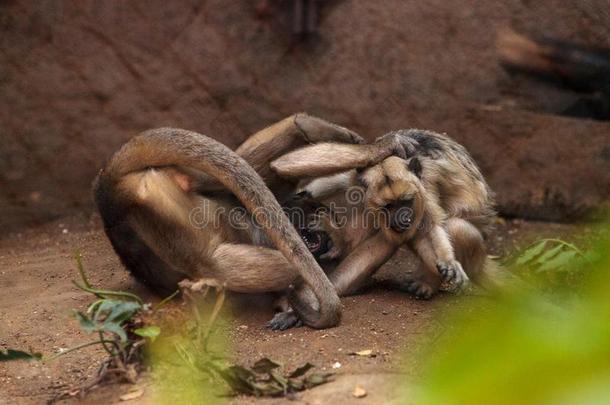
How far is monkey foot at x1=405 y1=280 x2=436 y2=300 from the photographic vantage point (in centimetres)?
607

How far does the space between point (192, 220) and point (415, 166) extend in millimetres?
1580

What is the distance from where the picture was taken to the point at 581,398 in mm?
992

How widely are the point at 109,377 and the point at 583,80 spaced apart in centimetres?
391

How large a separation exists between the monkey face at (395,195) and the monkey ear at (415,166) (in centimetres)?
1

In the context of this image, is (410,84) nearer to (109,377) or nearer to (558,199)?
(558,199)

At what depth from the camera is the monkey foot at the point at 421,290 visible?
6074mm

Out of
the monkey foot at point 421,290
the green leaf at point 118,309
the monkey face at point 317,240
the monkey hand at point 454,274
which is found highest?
the green leaf at point 118,309

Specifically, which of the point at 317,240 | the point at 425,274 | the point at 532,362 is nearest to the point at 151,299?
the point at 317,240

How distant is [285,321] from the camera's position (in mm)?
5465

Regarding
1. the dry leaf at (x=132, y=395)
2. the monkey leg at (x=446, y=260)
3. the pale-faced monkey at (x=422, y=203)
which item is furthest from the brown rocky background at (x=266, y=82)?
the dry leaf at (x=132, y=395)

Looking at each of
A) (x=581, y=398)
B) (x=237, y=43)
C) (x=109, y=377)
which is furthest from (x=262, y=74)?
(x=581, y=398)

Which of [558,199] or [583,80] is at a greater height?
[583,80]

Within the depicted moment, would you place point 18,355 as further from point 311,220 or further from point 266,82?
point 266,82

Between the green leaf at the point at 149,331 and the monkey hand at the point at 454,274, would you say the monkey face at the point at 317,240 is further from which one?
the green leaf at the point at 149,331
